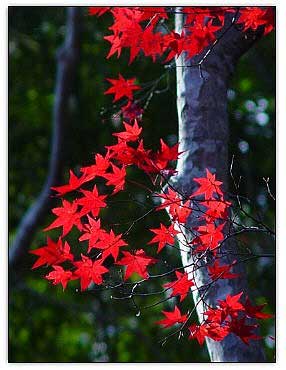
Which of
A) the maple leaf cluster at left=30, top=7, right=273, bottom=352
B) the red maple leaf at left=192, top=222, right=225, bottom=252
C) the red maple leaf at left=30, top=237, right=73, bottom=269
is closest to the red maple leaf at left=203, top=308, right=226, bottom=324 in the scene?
the maple leaf cluster at left=30, top=7, right=273, bottom=352

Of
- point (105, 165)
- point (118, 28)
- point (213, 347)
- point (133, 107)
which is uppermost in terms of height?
point (118, 28)

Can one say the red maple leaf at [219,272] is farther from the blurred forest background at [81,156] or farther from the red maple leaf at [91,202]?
the blurred forest background at [81,156]

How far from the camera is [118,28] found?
175 cm

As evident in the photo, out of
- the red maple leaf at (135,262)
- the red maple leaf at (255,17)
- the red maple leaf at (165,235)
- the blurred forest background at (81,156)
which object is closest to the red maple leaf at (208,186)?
the red maple leaf at (165,235)

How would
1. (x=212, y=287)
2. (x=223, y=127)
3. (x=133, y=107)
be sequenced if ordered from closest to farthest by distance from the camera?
(x=212, y=287) → (x=223, y=127) → (x=133, y=107)

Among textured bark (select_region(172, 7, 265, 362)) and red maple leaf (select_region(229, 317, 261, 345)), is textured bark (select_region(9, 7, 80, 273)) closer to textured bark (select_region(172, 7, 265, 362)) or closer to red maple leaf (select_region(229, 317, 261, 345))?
textured bark (select_region(172, 7, 265, 362))

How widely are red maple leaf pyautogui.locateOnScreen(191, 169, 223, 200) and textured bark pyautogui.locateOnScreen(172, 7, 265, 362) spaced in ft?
0.16

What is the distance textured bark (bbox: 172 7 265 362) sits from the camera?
5.43 feet

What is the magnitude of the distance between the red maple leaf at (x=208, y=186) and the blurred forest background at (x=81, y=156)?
174cm

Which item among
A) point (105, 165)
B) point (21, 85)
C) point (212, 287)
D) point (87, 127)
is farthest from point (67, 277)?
point (21, 85)

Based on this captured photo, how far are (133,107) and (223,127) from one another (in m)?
0.44

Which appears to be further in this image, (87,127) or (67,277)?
(87,127)

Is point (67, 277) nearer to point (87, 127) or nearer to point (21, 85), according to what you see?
point (87, 127)

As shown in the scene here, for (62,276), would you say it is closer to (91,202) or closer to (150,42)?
(91,202)
